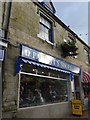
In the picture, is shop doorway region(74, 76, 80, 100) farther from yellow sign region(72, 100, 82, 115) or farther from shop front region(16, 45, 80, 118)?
yellow sign region(72, 100, 82, 115)

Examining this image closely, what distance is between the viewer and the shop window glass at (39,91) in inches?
351

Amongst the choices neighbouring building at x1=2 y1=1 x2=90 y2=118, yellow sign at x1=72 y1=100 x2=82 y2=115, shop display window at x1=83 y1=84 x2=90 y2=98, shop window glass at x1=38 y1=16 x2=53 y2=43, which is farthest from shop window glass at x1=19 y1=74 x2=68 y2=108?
shop display window at x1=83 y1=84 x2=90 y2=98

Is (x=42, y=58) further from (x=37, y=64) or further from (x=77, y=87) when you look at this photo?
(x=77, y=87)

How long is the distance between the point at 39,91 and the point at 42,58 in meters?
1.77

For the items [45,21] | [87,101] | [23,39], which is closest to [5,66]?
[23,39]

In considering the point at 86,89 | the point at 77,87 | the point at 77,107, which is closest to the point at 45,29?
the point at 77,107

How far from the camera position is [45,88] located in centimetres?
1071

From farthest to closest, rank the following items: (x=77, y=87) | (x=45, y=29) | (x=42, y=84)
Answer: (x=77, y=87) < (x=45, y=29) < (x=42, y=84)

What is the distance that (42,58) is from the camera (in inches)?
397

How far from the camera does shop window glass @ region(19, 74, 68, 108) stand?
8.91 metres

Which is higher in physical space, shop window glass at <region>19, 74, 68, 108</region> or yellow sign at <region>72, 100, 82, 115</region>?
shop window glass at <region>19, 74, 68, 108</region>

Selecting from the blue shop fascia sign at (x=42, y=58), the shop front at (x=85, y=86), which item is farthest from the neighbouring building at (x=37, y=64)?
the shop front at (x=85, y=86)

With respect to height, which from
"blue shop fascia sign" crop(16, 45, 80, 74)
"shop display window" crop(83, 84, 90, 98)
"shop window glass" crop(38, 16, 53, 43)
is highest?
"shop window glass" crop(38, 16, 53, 43)

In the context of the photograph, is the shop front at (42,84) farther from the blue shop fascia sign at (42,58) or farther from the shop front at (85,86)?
the shop front at (85,86)
